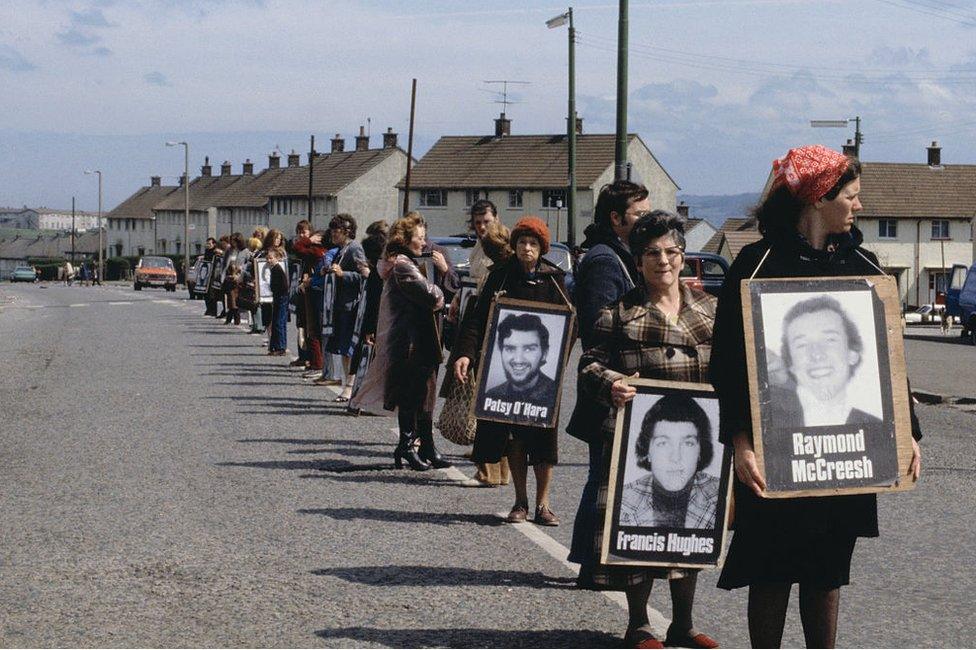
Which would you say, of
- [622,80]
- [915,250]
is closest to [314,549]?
[622,80]

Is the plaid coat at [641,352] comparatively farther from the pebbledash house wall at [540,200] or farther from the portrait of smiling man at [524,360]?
the pebbledash house wall at [540,200]

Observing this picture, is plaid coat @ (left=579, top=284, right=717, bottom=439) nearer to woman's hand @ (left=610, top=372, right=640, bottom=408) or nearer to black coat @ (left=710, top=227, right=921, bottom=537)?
woman's hand @ (left=610, top=372, right=640, bottom=408)

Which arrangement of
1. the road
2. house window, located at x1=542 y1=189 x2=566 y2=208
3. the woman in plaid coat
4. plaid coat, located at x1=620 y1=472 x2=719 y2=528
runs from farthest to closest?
1. house window, located at x1=542 y1=189 x2=566 y2=208
2. the road
3. the woman in plaid coat
4. plaid coat, located at x1=620 y1=472 x2=719 y2=528

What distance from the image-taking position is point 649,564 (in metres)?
5.56

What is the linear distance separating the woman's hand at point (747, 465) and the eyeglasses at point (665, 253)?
1.26 meters

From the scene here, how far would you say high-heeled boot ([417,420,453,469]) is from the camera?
1069cm

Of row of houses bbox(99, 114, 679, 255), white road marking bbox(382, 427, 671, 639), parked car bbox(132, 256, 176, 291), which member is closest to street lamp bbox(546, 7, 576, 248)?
white road marking bbox(382, 427, 671, 639)

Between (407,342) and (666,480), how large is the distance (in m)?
5.10

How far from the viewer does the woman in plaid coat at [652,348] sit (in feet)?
18.5

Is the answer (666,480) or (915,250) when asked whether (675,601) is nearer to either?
(666,480)

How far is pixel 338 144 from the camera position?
432 feet

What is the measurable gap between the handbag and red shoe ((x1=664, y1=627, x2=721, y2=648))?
3.99 metres

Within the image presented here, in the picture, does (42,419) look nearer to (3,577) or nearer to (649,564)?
(3,577)

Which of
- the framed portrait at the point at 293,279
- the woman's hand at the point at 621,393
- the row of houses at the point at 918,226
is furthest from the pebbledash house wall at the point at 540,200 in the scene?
the woman's hand at the point at 621,393
